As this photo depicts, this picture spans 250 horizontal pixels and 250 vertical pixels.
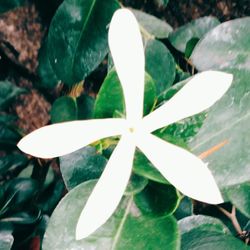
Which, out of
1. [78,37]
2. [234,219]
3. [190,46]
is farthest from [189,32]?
[234,219]

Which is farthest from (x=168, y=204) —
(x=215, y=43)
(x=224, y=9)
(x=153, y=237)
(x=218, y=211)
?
(x=224, y=9)

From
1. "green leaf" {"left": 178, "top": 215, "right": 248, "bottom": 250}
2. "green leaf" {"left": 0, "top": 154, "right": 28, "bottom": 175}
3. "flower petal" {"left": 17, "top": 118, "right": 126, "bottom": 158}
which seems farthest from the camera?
"green leaf" {"left": 0, "top": 154, "right": 28, "bottom": 175}

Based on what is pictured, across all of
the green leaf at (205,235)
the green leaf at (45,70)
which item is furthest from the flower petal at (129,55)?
the green leaf at (45,70)

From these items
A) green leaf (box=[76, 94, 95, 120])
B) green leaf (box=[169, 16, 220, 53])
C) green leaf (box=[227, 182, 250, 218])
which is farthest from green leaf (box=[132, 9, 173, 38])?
green leaf (box=[227, 182, 250, 218])

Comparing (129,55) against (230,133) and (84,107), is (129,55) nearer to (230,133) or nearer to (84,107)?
(230,133)

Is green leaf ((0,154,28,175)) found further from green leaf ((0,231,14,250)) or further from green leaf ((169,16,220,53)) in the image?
green leaf ((169,16,220,53))
